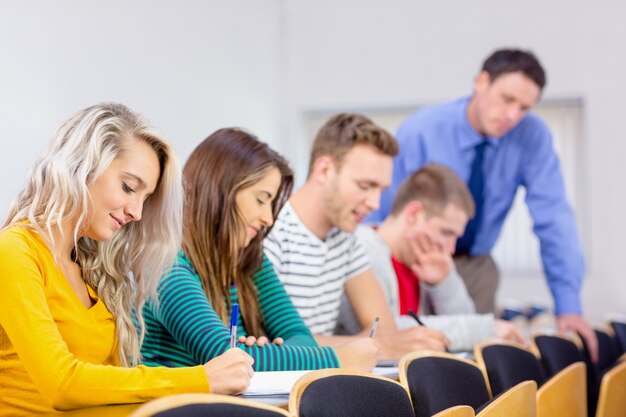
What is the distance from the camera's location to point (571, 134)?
7746 mm

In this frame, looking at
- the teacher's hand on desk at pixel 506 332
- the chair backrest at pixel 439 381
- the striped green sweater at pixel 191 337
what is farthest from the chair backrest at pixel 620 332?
the striped green sweater at pixel 191 337

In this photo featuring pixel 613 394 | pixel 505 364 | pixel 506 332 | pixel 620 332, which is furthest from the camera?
pixel 620 332

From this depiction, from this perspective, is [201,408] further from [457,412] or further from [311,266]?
[311,266]

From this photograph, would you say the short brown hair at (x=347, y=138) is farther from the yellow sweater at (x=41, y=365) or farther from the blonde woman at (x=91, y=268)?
the yellow sweater at (x=41, y=365)

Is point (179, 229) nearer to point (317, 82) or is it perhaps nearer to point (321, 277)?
point (321, 277)

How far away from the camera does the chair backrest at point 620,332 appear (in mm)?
5251

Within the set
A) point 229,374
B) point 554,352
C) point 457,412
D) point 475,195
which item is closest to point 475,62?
point 475,195

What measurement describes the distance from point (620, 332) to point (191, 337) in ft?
11.6

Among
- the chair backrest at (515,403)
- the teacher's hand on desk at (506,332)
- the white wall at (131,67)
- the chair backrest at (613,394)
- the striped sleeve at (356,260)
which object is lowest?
the chair backrest at (613,394)

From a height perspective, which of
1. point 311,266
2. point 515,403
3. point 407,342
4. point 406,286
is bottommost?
point 406,286

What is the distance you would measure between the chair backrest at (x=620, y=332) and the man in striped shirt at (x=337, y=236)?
2255 millimetres

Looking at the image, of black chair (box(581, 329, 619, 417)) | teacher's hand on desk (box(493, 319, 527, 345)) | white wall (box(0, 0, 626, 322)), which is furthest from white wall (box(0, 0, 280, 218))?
black chair (box(581, 329, 619, 417))

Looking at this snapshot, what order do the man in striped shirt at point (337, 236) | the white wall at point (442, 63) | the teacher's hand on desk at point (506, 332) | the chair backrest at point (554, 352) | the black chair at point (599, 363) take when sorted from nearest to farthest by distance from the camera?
Result: the man in striped shirt at point (337, 236) → the chair backrest at point (554, 352) → the teacher's hand on desk at point (506, 332) → the black chair at point (599, 363) → the white wall at point (442, 63)

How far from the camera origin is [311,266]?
10.8 ft
